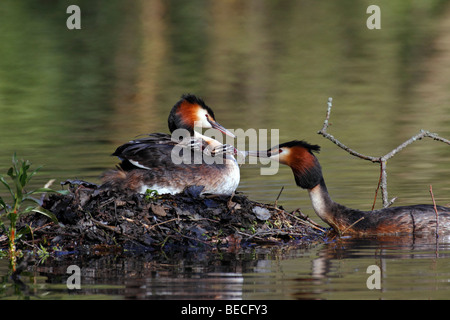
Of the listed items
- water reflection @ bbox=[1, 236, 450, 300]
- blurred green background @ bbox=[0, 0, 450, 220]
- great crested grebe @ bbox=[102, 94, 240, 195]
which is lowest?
water reflection @ bbox=[1, 236, 450, 300]

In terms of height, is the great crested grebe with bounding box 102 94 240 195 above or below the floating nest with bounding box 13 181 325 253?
above

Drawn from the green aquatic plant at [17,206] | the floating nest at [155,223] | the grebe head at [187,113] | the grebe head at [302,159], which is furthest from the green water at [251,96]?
the grebe head at [187,113]

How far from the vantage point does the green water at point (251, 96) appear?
814cm

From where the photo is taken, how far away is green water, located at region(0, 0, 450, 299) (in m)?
8.14

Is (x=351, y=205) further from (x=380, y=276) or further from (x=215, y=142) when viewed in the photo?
(x=380, y=276)

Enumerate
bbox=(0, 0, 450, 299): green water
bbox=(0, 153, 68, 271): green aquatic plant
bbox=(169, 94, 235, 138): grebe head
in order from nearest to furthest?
bbox=(0, 0, 450, 299): green water < bbox=(0, 153, 68, 271): green aquatic plant < bbox=(169, 94, 235, 138): grebe head

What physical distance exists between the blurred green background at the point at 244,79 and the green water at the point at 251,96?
57 millimetres

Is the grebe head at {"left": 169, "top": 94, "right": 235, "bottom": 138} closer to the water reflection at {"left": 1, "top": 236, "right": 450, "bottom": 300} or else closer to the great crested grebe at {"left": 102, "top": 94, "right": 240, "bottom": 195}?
the great crested grebe at {"left": 102, "top": 94, "right": 240, "bottom": 195}

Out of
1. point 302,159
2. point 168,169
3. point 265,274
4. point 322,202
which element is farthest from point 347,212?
point 265,274

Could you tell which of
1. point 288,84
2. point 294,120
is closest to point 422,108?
point 294,120

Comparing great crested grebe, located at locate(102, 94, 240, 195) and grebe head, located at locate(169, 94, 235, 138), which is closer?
great crested grebe, located at locate(102, 94, 240, 195)

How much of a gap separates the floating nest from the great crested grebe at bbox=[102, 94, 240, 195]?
0.31m

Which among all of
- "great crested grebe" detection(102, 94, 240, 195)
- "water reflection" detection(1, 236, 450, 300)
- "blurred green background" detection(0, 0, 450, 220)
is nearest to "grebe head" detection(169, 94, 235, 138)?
"great crested grebe" detection(102, 94, 240, 195)

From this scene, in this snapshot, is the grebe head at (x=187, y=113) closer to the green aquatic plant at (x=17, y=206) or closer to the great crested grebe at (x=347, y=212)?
the great crested grebe at (x=347, y=212)
